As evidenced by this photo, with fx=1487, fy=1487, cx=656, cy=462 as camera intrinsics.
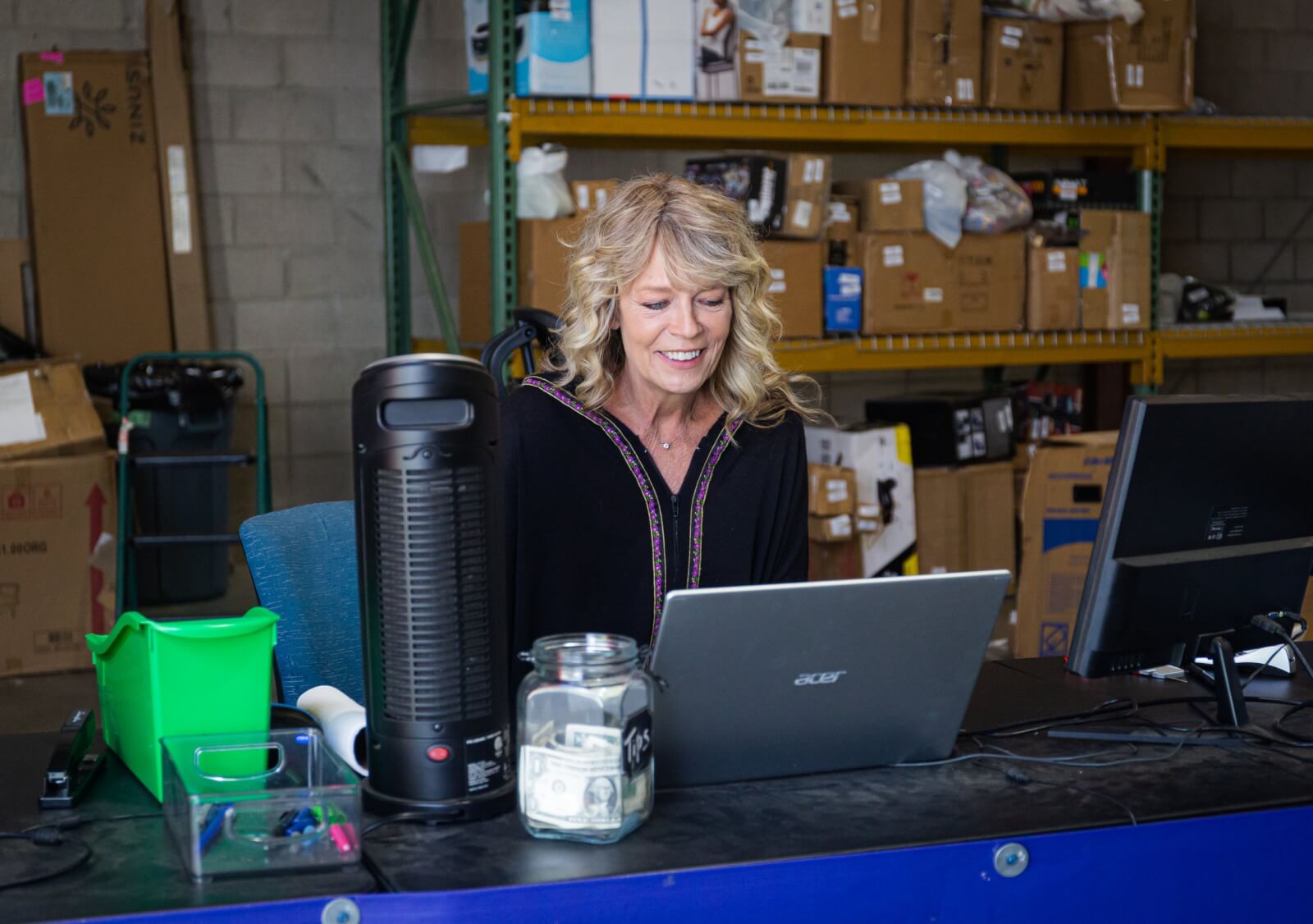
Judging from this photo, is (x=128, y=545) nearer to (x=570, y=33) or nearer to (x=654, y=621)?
(x=570, y=33)

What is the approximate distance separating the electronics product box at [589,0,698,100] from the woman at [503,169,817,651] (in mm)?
1881

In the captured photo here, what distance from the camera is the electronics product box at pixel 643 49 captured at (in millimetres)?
3768

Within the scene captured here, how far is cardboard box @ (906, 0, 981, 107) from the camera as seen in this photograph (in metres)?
4.19

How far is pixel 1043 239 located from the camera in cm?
444

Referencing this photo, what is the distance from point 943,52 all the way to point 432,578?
11.1 ft

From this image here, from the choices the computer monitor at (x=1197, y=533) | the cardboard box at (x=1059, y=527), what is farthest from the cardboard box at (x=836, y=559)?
the computer monitor at (x=1197, y=533)

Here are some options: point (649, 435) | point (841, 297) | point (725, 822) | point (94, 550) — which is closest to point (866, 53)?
point (841, 297)

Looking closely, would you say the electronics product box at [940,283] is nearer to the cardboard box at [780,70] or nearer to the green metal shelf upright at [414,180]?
the cardboard box at [780,70]

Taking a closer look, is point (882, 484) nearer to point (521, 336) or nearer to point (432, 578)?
point (521, 336)

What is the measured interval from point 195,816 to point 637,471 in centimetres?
93

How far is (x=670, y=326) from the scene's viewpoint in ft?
6.28

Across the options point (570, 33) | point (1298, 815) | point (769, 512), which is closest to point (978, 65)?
point (570, 33)

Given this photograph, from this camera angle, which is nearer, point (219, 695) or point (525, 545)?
point (219, 695)

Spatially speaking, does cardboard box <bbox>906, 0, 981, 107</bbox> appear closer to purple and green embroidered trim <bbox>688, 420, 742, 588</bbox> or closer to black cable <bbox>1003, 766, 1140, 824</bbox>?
purple and green embroidered trim <bbox>688, 420, 742, 588</bbox>
